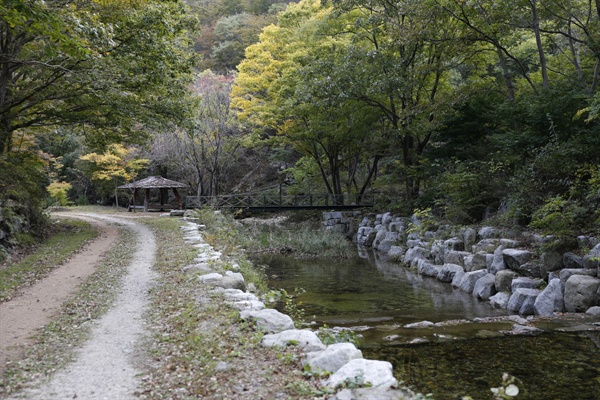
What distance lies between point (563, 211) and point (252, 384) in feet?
27.1

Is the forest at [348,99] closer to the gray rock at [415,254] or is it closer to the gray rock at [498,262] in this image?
the gray rock at [498,262]

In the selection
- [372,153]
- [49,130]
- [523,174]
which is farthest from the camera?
[372,153]

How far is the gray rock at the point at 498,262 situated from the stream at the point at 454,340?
0.90 meters

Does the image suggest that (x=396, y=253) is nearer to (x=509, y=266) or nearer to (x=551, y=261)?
(x=509, y=266)

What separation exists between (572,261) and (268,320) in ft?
21.4

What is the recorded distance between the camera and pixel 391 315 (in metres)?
8.33

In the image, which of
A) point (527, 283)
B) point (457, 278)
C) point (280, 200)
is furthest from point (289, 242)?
point (527, 283)

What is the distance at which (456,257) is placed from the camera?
1220 centimetres

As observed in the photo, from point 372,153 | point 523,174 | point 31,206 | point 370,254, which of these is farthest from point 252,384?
point 372,153

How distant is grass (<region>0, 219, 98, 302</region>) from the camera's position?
769cm

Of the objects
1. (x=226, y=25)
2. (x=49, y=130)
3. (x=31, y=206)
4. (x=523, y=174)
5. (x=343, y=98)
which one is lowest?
(x=31, y=206)

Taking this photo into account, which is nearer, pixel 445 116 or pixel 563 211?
pixel 563 211

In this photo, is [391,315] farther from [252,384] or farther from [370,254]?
[370,254]

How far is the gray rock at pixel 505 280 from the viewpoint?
9.28m
